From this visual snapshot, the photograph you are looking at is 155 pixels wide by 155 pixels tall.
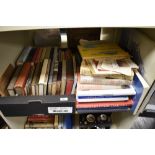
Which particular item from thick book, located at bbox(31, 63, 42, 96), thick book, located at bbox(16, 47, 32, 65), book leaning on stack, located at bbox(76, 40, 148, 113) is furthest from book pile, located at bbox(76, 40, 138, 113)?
thick book, located at bbox(16, 47, 32, 65)

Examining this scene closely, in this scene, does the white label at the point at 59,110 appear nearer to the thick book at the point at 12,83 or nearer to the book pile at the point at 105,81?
the book pile at the point at 105,81

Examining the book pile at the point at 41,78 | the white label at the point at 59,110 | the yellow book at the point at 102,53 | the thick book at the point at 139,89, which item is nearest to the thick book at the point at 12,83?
the book pile at the point at 41,78

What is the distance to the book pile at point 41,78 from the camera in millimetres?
539

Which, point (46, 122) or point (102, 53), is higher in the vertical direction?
point (102, 53)

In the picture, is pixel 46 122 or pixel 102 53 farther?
pixel 46 122

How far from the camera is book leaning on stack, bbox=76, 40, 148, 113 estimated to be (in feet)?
1.60

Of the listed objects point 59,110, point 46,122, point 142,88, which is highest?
point 142,88

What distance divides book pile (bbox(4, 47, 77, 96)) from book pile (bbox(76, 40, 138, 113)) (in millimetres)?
55

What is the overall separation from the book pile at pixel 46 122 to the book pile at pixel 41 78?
214 millimetres

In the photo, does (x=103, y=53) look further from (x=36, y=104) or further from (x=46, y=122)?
(x=46, y=122)

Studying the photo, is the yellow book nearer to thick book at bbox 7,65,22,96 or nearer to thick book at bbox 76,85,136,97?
thick book at bbox 76,85,136,97

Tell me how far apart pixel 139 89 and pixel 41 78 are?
0.31 meters

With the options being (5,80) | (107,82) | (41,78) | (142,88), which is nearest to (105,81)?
(107,82)

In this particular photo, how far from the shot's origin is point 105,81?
510 millimetres
